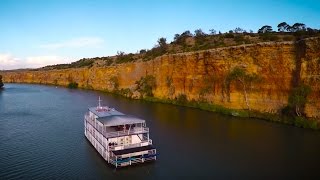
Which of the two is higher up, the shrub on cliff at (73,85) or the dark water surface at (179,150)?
the shrub on cliff at (73,85)

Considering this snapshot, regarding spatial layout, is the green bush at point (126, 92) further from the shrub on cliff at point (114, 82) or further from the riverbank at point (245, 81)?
the shrub on cliff at point (114, 82)

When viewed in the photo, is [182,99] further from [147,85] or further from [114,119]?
[114,119]

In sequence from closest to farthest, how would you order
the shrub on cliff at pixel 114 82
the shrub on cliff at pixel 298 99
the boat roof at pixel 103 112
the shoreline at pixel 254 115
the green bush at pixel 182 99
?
the boat roof at pixel 103 112 → the shoreline at pixel 254 115 → the shrub on cliff at pixel 298 99 → the green bush at pixel 182 99 → the shrub on cliff at pixel 114 82

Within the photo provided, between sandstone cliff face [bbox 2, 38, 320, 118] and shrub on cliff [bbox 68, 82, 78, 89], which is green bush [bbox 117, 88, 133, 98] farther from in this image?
shrub on cliff [bbox 68, 82, 78, 89]

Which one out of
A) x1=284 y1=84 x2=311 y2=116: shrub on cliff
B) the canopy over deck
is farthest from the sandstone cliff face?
the canopy over deck

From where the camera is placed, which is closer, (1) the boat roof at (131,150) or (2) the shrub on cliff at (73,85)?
(1) the boat roof at (131,150)

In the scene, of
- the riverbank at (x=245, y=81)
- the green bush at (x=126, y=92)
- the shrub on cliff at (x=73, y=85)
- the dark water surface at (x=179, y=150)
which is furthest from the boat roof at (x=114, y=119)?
the shrub on cliff at (x=73, y=85)
